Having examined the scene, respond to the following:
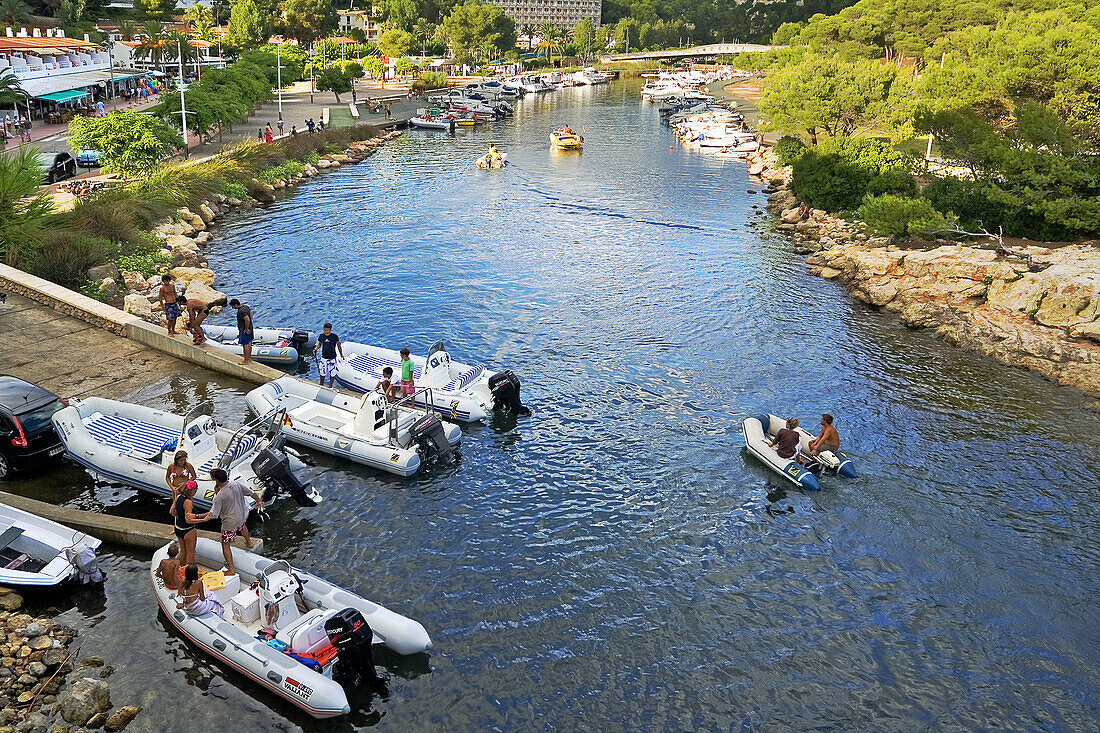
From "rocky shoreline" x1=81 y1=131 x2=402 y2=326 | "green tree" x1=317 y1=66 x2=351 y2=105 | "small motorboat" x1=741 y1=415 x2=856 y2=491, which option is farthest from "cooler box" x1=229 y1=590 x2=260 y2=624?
"green tree" x1=317 y1=66 x2=351 y2=105

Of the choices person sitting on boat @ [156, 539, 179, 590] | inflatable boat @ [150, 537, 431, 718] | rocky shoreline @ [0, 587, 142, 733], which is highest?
person sitting on boat @ [156, 539, 179, 590]

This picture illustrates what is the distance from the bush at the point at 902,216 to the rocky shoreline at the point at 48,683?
33004mm

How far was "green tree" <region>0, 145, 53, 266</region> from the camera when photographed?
26.7 meters

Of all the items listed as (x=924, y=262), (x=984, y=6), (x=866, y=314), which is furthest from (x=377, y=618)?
(x=984, y=6)

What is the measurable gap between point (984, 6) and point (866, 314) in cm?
5593

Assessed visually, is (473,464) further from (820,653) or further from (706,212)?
(706,212)

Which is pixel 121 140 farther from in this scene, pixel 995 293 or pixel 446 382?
pixel 995 293

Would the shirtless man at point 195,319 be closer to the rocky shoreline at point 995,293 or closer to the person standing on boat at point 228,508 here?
the person standing on boat at point 228,508

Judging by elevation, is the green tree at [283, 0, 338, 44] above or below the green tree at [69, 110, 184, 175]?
above

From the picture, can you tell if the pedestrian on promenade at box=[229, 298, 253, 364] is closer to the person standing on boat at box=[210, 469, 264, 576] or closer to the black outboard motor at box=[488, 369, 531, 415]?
the black outboard motor at box=[488, 369, 531, 415]

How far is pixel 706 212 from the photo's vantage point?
49.2 meters

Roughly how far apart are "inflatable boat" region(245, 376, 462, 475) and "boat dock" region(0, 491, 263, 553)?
3648mm

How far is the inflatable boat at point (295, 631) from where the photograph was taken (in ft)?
40.5

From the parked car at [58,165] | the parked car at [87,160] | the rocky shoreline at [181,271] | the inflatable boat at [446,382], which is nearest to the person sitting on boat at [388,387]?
the inflatable boat at [446,382]
